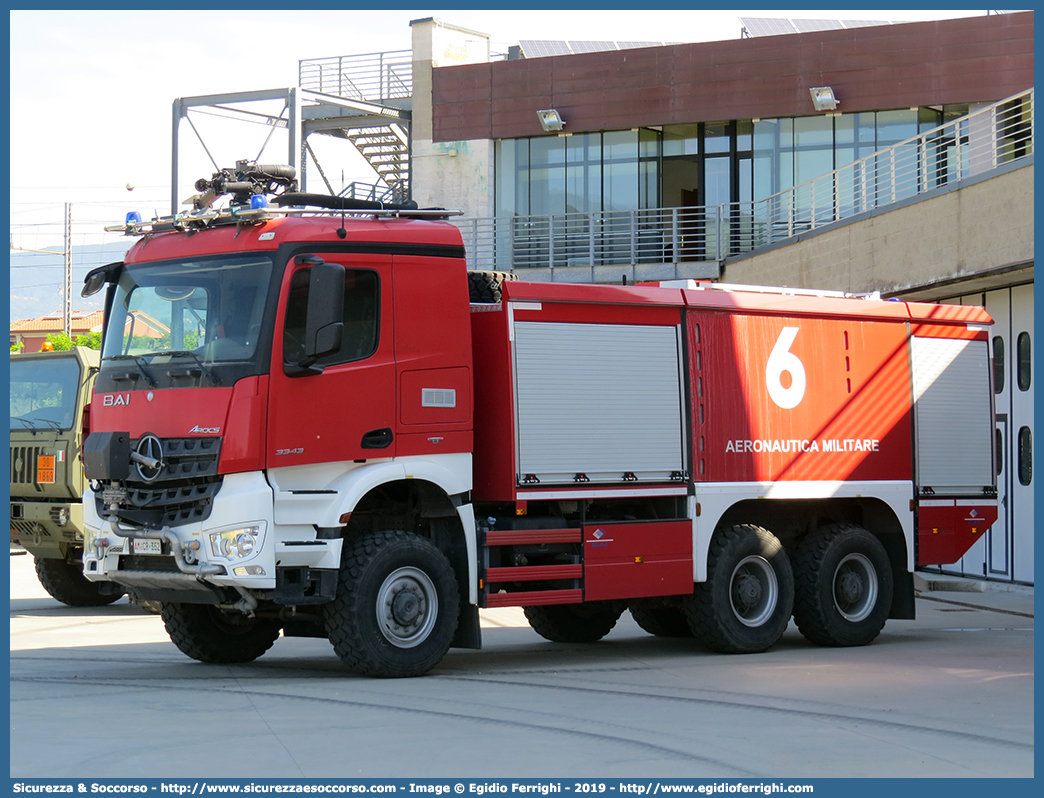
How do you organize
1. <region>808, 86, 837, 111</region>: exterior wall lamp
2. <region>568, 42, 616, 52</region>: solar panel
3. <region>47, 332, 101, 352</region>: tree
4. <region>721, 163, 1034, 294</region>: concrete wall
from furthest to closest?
1. <region>568, 42, 616, 52</region>: solar panel
2. <region>808, 86, 837, 111</region>: exterior wall lamp
3. <region>47, 332, 101, 352</region>: tree
4. <region>721, 163, 1034, 294</region>: concrete wall

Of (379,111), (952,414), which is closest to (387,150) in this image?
(379,111)

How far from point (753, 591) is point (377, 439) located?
4031mm

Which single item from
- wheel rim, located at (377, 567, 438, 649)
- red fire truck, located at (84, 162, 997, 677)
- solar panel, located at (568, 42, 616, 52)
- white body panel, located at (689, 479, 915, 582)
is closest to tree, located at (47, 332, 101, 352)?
red fire truck, located at (84, 162, 997, 677)

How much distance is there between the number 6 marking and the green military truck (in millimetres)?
7362

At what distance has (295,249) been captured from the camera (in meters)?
9.59

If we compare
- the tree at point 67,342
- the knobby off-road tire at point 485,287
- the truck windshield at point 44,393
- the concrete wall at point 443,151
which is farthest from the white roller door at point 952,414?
the concrete wall at point 443,151

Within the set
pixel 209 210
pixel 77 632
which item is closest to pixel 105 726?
pixel 209 210

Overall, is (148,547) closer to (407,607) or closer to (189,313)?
(189,313)

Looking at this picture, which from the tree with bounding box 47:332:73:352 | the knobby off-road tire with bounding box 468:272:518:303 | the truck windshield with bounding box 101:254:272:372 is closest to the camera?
the truck windshield with bounding box 101:254:272:372

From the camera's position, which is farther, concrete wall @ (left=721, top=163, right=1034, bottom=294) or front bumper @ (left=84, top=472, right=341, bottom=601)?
concrete wall @ (left=721, top=163, right=1034, bottom=294)

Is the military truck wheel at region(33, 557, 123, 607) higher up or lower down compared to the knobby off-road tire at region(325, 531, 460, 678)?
lower down

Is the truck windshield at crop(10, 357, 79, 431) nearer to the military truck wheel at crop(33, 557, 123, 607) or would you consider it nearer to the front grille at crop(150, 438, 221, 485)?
the military truck wheel at crop(33, 557, 123, 607)

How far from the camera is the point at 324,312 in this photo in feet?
30.6

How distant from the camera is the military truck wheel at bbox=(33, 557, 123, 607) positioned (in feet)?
51.6
